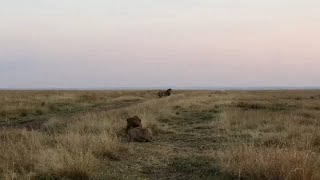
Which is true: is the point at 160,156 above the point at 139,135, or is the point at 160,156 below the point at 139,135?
below

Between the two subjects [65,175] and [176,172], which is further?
[176,172]

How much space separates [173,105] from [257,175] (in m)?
21.3

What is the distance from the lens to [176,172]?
28.1 ft

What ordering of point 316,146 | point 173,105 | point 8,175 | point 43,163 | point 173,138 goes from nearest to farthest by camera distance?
point 8,175, point 43,163, point 316,146, point 173,138, point 173,105

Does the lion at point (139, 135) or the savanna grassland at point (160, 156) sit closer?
the savanna grassland at point (160, 156)

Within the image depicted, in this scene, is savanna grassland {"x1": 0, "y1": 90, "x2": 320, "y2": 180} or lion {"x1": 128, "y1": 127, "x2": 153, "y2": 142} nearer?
savanna grassland {"x1": 0, "y1": 90, "x2": 320, "y2": 180}

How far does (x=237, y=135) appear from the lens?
14.1 m

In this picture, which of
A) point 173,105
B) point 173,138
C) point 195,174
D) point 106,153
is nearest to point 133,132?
point 173,138

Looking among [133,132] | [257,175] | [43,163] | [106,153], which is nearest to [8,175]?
[43,163]

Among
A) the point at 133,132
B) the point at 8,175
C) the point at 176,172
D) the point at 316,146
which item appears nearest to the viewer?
the point at 8,175

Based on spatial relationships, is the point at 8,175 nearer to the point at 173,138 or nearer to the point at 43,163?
the point at 43,163

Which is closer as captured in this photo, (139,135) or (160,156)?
(160,156)

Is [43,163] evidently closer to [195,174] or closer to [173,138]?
[195,174]

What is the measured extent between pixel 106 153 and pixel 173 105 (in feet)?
61.5
